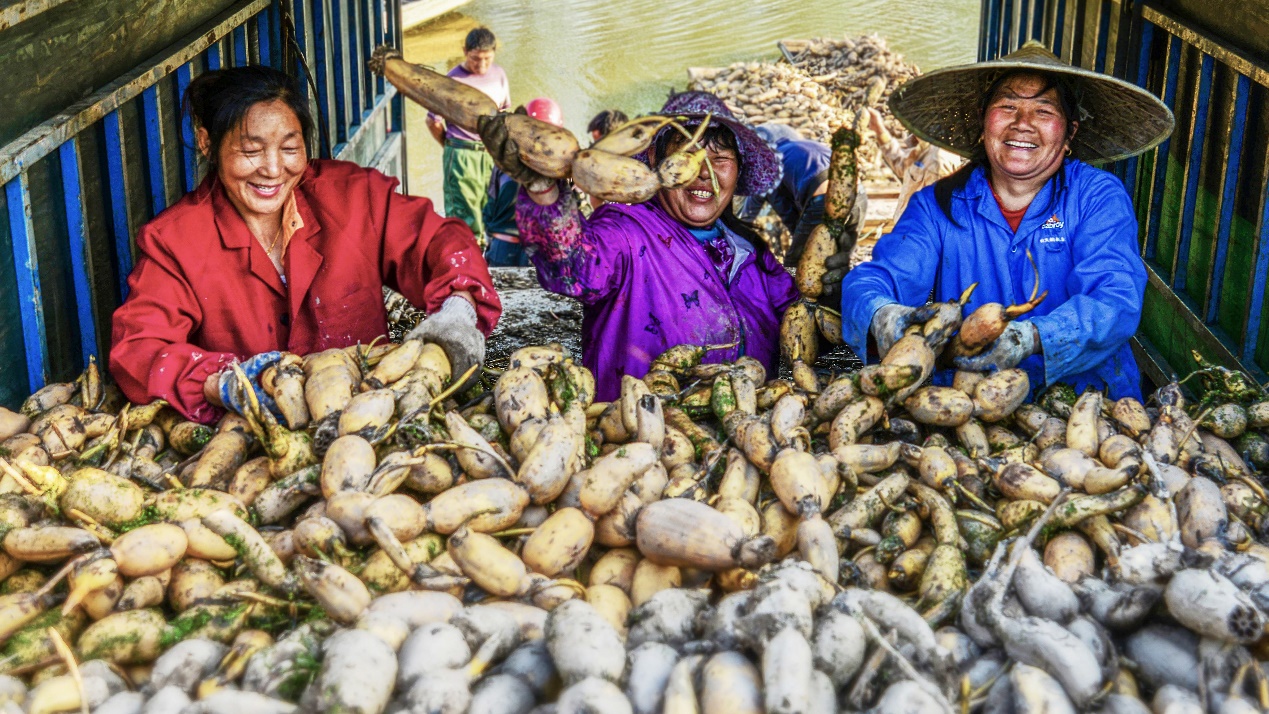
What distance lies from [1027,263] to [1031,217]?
131mm

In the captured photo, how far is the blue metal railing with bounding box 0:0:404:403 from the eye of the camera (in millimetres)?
2719

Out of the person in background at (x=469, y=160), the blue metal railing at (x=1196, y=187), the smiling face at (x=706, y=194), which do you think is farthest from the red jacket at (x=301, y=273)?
the person in background at (x=469, y=160)

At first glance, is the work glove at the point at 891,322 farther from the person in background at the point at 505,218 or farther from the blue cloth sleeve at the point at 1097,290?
the person in background at the point at 505,218

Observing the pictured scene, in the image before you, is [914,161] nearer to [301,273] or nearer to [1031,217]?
[1031,217]

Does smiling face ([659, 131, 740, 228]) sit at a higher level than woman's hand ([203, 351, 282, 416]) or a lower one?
higher

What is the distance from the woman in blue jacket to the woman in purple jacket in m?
0.48

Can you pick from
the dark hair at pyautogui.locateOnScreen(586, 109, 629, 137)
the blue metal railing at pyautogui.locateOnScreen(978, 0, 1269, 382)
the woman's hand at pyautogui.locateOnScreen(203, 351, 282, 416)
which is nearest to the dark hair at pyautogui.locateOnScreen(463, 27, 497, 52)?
the dark hair at pyautogui.locateOnScreen(586, 109, 629, 137)

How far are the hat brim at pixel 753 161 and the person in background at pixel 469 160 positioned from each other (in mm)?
4080

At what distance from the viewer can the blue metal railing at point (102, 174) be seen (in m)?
2.72

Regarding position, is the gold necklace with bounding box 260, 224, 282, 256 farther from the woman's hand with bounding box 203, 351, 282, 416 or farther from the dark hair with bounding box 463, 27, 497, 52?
the dark hair with bounding box 463, 27, 497, 52

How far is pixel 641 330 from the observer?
3.53 m

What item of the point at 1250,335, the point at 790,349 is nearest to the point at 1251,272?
the point at 1250,335

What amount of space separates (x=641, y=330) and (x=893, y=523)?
1.53m

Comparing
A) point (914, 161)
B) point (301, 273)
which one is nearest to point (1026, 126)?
point (301, 273)
